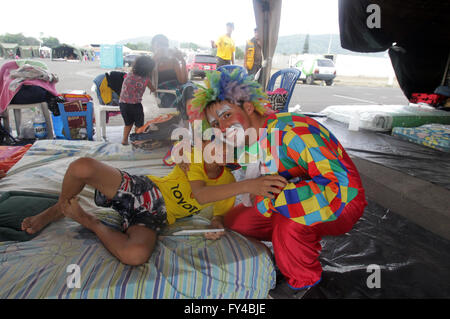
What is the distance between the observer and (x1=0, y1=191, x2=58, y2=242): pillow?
1.55m

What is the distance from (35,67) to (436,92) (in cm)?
728

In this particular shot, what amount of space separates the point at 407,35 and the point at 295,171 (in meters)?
5.83

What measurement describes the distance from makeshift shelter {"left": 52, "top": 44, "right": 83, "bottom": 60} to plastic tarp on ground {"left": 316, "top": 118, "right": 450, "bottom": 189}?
32223 mm

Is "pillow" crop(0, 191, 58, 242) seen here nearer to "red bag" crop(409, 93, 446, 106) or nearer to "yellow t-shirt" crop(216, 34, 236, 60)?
"yellow t-shirt" crop(216, 34, 236, 60)

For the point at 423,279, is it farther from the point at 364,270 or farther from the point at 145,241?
the point at 145,241

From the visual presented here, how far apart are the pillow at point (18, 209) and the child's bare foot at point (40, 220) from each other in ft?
0.10

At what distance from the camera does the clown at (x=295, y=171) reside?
1283mm

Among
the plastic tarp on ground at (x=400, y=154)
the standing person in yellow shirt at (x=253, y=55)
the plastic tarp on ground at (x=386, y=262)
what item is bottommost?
the plastic tarp on ground at (x=386, y=262)

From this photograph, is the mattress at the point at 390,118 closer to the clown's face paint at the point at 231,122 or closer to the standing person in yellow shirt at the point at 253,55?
the standing person in yellow shirt at the point at 253,55

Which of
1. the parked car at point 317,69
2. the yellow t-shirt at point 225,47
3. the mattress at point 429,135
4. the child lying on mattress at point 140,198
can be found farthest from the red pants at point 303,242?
the parked car at point 317,69

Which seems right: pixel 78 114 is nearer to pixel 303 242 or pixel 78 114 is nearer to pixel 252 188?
pixel 252 188

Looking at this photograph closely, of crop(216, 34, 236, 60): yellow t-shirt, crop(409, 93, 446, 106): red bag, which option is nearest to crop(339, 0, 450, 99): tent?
crop(409, 93, 446, 106): red bag

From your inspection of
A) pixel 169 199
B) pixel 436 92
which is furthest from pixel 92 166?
pixel 436 92

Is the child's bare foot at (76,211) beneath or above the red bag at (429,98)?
beneath
